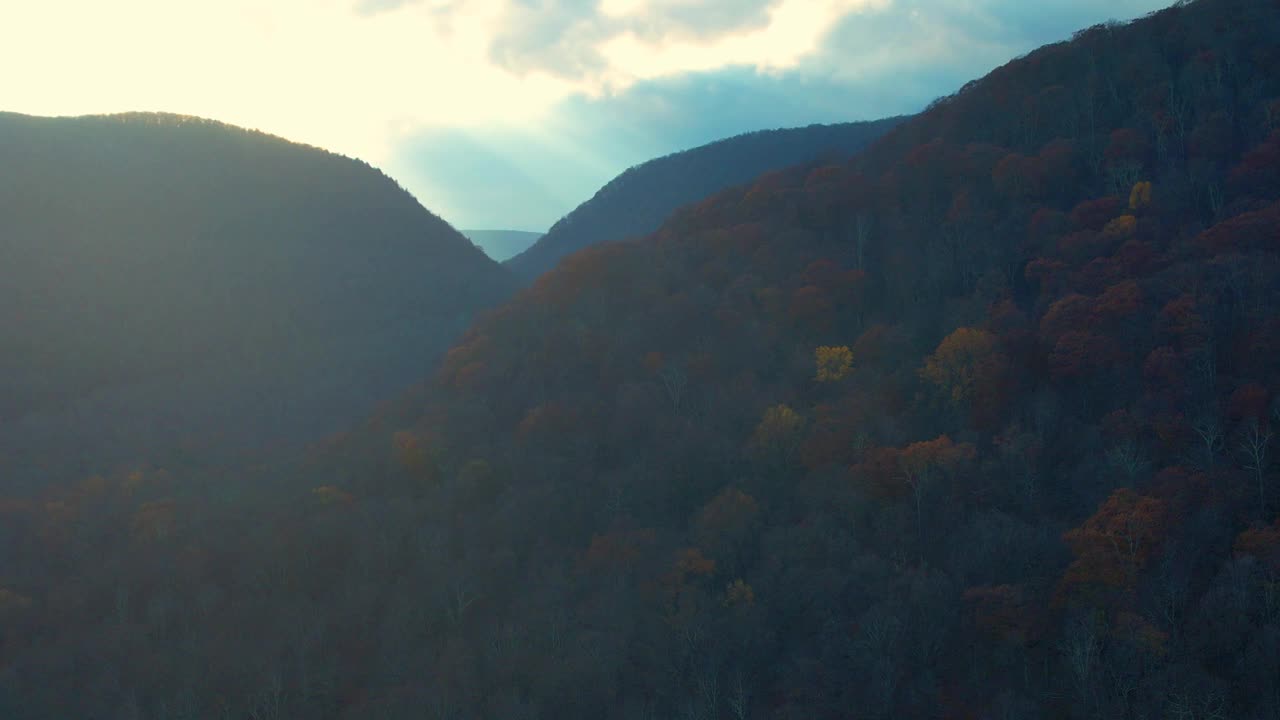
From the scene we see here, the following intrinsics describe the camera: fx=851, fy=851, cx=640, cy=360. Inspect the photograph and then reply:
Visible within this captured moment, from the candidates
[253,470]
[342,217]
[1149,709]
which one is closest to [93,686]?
[253,470]

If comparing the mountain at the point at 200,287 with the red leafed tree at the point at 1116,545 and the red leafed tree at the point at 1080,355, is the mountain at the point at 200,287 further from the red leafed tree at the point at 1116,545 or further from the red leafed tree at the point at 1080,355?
the red leafed tree at the point at 1116,545

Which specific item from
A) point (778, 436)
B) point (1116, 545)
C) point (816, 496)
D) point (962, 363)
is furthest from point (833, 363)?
point (1116, 545)

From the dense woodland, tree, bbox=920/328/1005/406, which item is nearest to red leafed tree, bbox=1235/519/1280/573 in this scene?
the dense woodland

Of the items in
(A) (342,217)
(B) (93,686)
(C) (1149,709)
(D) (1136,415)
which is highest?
(A) (342,217)

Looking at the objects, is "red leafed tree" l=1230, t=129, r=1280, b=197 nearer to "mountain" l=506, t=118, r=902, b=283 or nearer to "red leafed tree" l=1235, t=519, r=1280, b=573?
"red leafed tree" l=1235, t=519, r=1280, b=573

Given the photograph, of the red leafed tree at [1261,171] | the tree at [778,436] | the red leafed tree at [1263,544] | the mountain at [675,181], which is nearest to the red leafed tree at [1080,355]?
the red leafed tree at [1263,544]

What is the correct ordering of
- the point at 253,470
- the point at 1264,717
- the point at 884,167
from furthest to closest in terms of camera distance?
the point at 884,167 → the point at 253,470 → the point at 1264,717

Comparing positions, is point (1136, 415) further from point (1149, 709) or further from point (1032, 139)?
point (1032, 139)
